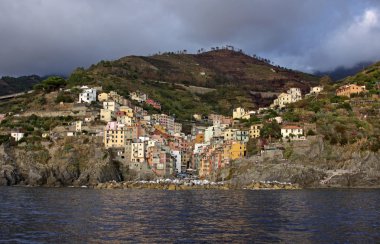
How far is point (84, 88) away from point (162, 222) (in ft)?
377

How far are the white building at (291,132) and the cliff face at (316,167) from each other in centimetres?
344

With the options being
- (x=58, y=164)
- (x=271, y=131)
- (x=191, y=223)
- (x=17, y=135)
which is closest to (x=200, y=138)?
(x=271, y=131)

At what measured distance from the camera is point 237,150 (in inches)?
4136

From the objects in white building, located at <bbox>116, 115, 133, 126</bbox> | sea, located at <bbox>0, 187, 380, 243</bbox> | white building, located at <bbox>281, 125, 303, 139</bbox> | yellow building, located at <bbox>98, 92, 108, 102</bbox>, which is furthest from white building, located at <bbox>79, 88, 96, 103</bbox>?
sea, located at <bbox>0, 187, 380, 243</bbox>

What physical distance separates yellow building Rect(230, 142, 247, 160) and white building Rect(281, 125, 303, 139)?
27.4 feet

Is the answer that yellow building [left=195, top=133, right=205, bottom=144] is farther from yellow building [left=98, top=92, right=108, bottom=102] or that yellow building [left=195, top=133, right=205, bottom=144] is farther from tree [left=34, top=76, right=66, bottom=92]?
tree [left=34, top=76, right=66, bottom=92]

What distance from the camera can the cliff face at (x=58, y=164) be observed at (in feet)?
334

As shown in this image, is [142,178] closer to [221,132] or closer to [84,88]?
[221,132]

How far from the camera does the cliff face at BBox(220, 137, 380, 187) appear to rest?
92.2 m

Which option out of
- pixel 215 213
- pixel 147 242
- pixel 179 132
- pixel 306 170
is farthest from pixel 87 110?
pixel 147 242

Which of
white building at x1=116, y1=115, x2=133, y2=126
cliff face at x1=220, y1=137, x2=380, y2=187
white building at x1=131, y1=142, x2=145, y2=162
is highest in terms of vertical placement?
white building at x1=116, y1=115, x2=133, y2=126

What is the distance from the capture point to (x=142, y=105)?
525 feet

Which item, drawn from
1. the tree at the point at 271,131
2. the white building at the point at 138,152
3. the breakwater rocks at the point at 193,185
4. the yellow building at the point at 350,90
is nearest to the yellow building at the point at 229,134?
the tree at the point at 271,131

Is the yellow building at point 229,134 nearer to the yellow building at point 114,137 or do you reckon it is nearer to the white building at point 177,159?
the white building at point 177,159
